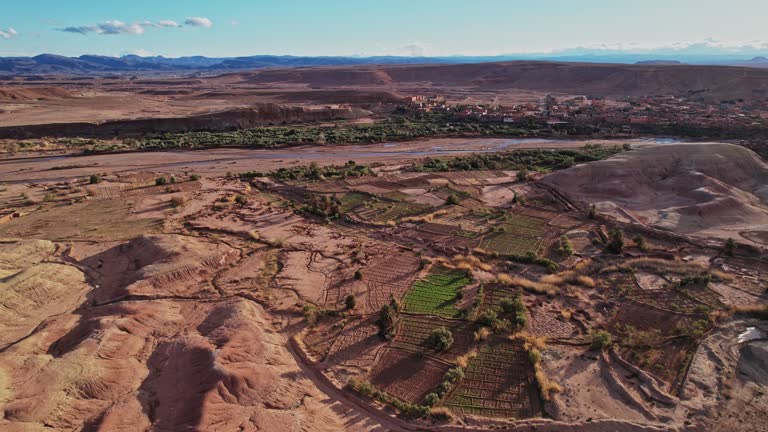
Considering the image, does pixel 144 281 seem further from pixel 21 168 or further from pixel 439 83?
pixel 439 83

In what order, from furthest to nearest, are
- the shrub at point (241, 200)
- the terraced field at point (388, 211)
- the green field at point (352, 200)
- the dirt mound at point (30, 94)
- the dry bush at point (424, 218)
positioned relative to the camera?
1. the dirt mound at point (30, 94)
2. the shrub at point (241, 200)
3. the green field at point (352, 200)
4. the terraced field at point (388, 211)
5. the dry bush at point (424, 218)

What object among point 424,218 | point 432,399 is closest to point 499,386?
point 432,399

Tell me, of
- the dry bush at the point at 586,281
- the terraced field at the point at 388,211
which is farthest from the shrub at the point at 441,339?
the terraced field at the point at 388,211

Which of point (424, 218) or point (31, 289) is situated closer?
point (31, 289)

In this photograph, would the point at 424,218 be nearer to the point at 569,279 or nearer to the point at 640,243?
the point at 569,279

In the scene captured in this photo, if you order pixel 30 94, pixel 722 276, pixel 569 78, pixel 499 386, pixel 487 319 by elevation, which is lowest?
pixel 499 386

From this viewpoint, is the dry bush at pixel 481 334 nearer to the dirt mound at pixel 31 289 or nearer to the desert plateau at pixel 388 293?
the desert plateau at pixel 388 293

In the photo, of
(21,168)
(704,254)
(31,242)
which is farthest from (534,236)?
(21,168)
